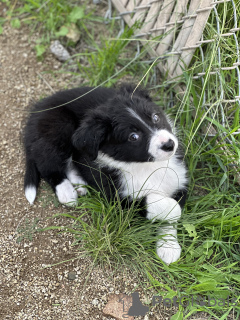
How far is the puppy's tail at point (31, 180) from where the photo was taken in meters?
3.01

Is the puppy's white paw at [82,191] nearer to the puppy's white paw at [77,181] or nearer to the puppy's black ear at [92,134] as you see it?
the puppy's white paw at [77,181]

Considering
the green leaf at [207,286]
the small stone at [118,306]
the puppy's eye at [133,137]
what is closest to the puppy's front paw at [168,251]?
the green leaf at [207,286]

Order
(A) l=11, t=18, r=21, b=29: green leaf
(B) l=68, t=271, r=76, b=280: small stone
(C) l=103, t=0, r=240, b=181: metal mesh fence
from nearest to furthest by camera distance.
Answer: (B) l=68, t=271, r=76, b=280: small stone, (C) l=103, t=0, r=240, b=181: metal mesh fence, (A) l=11, t=18, r=21, b=29: green leaf

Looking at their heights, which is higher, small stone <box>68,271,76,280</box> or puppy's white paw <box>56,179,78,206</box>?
puppy's white paw <box>56,179,78,206</box>

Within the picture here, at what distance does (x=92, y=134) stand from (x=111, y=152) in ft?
0.75

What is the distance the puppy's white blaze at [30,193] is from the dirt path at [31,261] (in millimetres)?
66

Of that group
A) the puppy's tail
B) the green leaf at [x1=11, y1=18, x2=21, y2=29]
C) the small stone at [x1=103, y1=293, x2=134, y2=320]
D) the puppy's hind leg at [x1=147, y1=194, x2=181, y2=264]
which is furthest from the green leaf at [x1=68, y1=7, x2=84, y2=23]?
the small stone at [x1=103, y1=293, x2=134, y2=320]

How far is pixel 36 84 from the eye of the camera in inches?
150

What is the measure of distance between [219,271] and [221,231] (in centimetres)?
30

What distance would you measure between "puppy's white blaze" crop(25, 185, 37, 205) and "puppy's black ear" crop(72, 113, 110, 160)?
2.62ft

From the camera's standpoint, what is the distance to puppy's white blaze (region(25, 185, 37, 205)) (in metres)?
3.00

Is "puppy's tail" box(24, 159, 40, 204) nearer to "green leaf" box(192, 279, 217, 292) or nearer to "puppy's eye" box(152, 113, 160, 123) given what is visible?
"puppy's eye" box(152, 113, 160, 123)

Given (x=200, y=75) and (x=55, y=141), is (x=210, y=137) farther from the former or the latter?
(x=55, y=141)

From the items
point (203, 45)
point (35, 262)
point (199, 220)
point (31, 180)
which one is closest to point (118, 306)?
point (35, 262)
